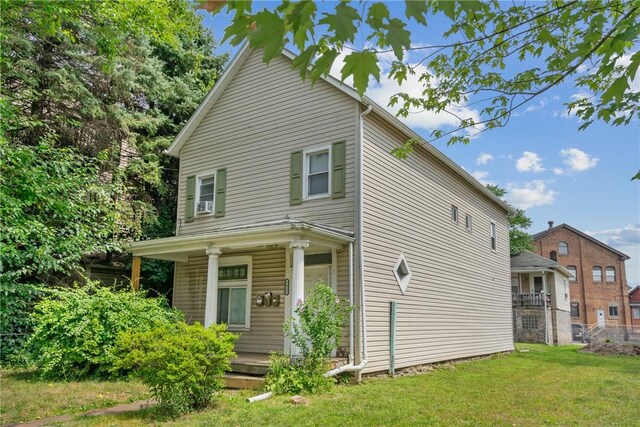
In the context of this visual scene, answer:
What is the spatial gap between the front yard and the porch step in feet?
1.44

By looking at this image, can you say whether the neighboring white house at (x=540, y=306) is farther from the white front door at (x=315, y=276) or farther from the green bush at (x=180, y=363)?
the green bush at (x=180, y=363)

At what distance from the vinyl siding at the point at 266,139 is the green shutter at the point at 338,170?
0.12 meters

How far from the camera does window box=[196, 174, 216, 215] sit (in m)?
13.2

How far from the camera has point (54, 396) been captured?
7.71 metres

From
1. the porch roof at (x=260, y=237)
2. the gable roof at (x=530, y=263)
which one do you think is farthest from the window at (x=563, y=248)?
the porch roof at (x=260, y=237)

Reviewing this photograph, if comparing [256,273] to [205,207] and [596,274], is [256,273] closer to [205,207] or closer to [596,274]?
[205,207]

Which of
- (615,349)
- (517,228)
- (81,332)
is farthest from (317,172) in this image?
(517,228)

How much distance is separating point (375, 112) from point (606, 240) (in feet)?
121

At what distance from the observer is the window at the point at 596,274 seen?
129 ft

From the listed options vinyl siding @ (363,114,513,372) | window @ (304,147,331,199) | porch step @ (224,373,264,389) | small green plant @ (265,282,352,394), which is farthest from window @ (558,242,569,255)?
porch step @ (224,373,264,389)

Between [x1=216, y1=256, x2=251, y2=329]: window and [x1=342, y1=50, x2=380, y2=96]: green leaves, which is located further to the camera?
[x1=216, y1=256, x2=251, y2=329]: window

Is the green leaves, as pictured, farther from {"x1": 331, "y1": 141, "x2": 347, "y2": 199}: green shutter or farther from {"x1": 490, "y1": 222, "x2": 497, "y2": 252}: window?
{"x1": 490, "y1": 222, "x2": 497, "y2": 252}: window

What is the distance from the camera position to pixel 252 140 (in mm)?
12703

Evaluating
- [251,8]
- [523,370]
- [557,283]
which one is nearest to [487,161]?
[523,370]
